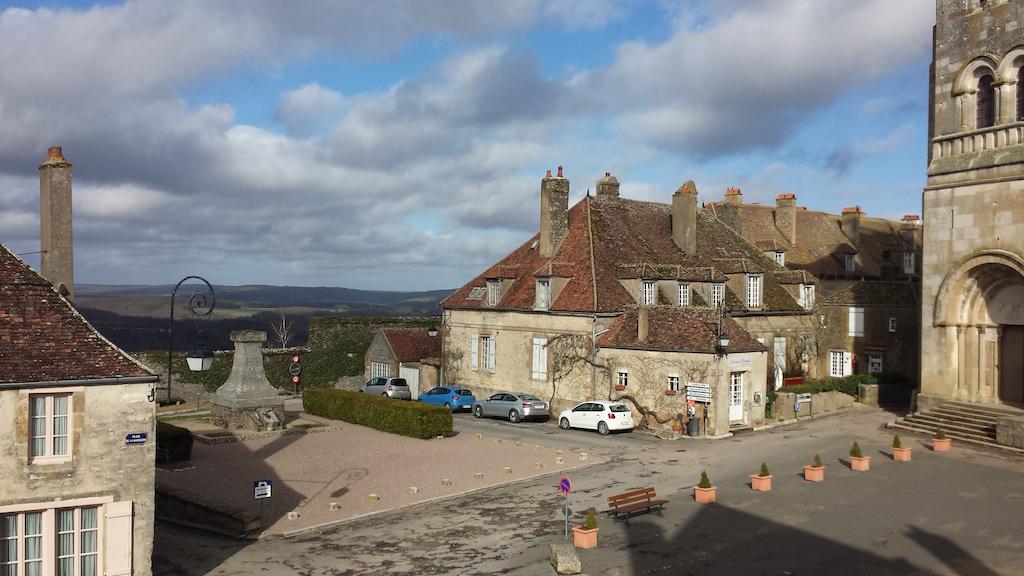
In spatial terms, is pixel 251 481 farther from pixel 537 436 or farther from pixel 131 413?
pixel 537 436

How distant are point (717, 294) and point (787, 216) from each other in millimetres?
18871

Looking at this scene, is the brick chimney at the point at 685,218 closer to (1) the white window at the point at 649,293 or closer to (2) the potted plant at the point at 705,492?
(1) the white window at the point at 649,293

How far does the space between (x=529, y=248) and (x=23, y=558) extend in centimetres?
3020

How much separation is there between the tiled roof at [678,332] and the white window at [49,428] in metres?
22.2

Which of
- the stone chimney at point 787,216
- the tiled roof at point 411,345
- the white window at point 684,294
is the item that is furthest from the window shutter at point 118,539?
the stone chimney at point 787,216

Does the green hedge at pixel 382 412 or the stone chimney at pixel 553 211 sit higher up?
the stone chimney at pixel 553 211

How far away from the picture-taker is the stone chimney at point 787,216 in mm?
54750

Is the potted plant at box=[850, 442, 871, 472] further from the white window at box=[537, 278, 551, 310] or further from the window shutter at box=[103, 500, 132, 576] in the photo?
the window shutter at box=[103, 500, 132, 576]

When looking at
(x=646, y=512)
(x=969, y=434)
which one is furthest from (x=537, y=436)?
(x=969, y=434)

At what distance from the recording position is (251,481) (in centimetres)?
2523

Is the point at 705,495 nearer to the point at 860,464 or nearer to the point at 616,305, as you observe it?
the point at 860,464

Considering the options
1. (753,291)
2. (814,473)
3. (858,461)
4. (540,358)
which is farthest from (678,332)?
(814,473)

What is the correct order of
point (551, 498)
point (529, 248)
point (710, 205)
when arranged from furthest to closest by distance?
point (710, 205), point (529, 248), point (551, 498)

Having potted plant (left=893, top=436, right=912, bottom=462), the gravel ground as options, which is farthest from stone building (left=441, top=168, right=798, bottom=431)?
potted plant (left=893, top=436, right=912, bottom=462)
